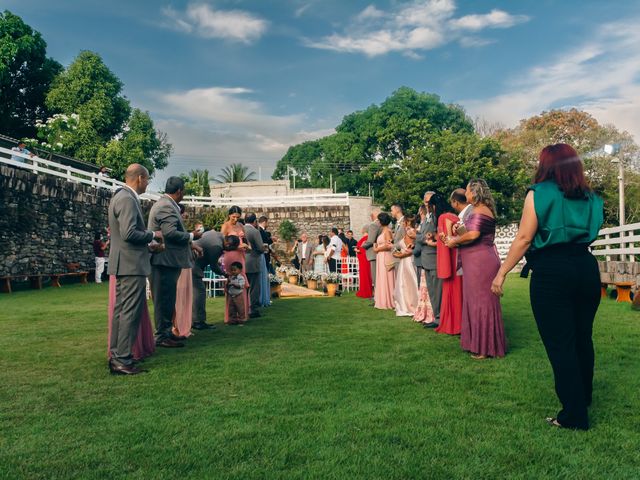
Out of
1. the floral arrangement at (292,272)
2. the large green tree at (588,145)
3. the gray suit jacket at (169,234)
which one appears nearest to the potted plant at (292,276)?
the floral arrangement at (292,272)

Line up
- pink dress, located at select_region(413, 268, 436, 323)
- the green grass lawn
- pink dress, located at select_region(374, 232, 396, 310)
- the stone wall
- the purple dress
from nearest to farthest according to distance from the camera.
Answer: the green grass lawn, the purple dress, pink dress, located at select_region(413, 268, 436, 323), pink dress, located at select_region(374, 232, 396, 310), the stone wall

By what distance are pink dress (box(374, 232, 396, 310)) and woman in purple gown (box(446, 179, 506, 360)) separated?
4.66 meters

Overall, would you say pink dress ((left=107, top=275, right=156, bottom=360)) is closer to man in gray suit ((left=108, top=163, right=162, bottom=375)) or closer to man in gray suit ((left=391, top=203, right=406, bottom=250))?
man in gray suit ((left=108, top=163, right=162, bottom=375))

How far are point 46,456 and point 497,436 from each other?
2.68 meters

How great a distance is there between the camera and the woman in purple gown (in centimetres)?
579

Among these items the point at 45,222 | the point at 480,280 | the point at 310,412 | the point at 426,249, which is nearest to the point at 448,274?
the point at 426,249

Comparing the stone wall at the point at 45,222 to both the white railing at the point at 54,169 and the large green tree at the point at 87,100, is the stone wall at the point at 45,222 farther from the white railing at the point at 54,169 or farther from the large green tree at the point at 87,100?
the large green tree at the point at 87,100

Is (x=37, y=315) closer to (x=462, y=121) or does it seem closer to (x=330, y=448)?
(x=330, y=448)

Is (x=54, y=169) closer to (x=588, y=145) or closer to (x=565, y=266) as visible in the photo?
(x=565, y=266)

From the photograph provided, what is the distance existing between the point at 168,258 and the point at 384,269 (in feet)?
17.8

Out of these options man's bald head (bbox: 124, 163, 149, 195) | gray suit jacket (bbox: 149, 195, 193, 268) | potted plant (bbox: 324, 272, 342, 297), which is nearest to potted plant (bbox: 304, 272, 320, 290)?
potted plant (bbox: 324, 272, 342, 297)

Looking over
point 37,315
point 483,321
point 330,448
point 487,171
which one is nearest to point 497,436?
point 330,448

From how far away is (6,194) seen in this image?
52.0 ft

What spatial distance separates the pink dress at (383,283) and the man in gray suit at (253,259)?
243 cm
